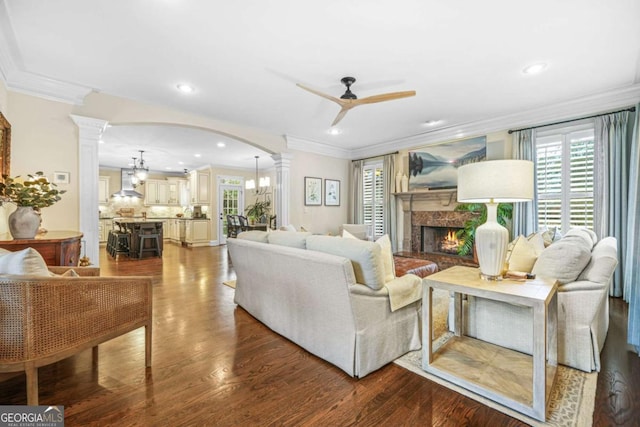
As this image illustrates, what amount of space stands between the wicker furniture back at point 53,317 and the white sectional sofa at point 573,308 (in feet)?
9.16

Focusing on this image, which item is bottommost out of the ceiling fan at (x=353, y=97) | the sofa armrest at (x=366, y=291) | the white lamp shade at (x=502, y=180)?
the sofa armrest at (x=366, y=291)

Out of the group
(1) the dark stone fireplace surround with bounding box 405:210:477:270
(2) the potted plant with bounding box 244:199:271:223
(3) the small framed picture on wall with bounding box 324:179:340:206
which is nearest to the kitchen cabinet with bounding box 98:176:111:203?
(2) the potted plant with bounding box 244:199:271:223

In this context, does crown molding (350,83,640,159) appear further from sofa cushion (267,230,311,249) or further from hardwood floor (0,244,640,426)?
sofa cushion (267,230,311,249)

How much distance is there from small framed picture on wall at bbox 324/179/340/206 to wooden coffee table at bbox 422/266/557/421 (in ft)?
14.4

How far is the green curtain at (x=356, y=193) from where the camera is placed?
6760 mm

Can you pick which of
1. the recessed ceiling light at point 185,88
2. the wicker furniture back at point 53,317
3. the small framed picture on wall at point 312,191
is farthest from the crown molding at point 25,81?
the small framed picture on wall at point 312,191

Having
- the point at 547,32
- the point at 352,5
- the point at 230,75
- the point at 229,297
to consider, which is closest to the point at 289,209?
the point at 229,297

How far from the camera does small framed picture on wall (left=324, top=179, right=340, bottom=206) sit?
648cm

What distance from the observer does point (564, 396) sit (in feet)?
5.53

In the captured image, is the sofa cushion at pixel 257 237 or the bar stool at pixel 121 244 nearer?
the sofa cushion at pixel 257 237

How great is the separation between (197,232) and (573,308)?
28.9 feet

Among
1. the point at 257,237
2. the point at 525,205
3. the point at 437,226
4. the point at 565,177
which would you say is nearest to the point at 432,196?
the point at 437,226

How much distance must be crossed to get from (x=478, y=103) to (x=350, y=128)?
2.06 metres

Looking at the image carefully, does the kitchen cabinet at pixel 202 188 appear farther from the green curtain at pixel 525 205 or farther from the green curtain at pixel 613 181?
the green curtain at pixel 613 181
